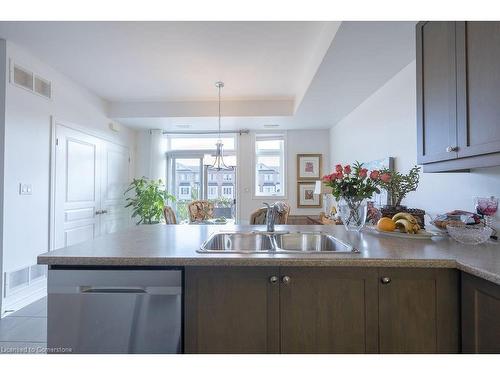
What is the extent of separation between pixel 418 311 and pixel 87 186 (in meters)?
4.03

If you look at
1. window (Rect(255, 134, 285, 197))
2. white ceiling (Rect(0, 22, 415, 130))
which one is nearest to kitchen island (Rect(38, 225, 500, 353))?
white ceiling (Rect(0, 22, 415, 130))

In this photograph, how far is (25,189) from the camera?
2.57 m

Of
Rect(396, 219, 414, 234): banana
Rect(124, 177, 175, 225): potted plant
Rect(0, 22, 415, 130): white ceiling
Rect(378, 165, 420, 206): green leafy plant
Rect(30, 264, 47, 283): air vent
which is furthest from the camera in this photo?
Rect(124, 177, 175, 225): potted plant

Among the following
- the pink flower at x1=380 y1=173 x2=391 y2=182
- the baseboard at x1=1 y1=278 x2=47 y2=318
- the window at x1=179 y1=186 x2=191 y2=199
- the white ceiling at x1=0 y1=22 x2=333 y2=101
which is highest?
the white ceiling at x1=0 y1=22 x2=333 y2=101

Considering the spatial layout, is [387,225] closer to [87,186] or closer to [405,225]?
[405,225]

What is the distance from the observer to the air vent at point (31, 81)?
2.48m

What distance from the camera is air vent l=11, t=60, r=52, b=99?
248cm

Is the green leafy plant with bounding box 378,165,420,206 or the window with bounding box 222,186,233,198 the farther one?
the window with bounding box 222,186,233,198

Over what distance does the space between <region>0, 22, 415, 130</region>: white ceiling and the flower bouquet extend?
3.40 ft

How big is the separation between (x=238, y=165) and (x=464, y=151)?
12.8 feet

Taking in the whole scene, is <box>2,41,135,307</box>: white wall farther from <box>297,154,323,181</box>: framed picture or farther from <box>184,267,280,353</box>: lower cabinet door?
<box>297,154,323,181</box>: framed picture

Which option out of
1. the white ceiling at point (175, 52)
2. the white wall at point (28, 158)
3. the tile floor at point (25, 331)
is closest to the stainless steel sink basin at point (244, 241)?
the tile floor at point (25, 331)
